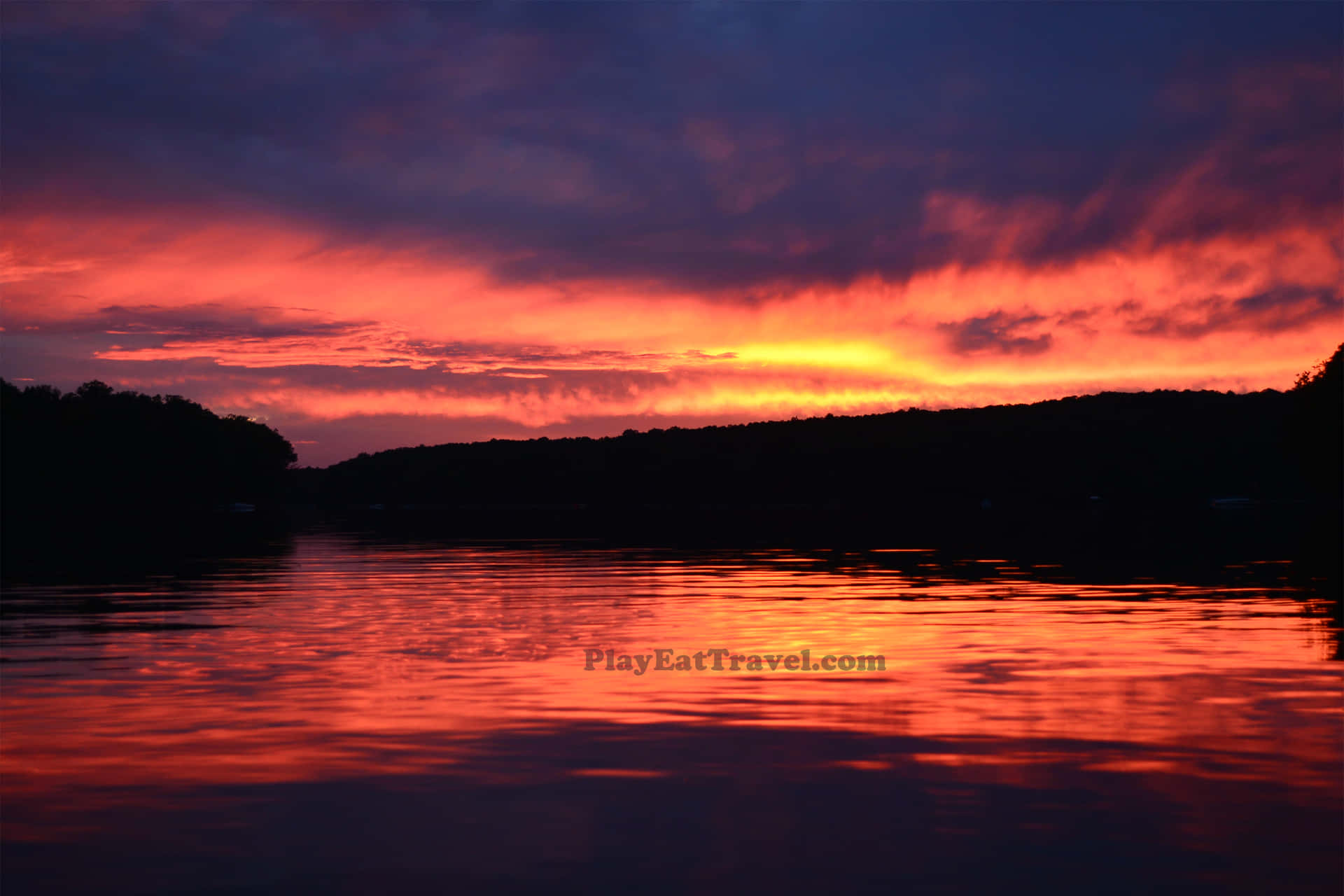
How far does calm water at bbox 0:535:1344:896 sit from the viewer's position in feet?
37.0

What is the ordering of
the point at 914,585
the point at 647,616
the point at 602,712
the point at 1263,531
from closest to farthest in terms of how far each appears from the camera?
the point at 602,712 < the point at 647,616 < the point at 914,585 < the point at 1263,531

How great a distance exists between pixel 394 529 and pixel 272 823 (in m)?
97.6

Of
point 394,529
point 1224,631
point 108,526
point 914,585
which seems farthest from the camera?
point 108,526

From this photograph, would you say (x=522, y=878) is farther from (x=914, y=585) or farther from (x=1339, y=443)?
(x=1339, y=443)

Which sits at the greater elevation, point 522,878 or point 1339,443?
point 1339,443

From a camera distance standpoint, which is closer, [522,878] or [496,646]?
[522,878]

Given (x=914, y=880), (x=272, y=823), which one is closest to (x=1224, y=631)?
(x=914, y=880)

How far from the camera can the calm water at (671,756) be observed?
1127 cm

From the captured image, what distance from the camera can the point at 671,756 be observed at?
50.2 feet

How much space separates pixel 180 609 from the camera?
3381cm

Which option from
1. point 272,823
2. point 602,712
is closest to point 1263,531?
point 602,712

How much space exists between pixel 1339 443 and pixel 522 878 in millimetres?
142403

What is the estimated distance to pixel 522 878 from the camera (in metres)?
10.9

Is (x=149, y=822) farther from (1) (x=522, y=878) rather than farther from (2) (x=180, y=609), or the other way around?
(2) (x=180, y=609)
